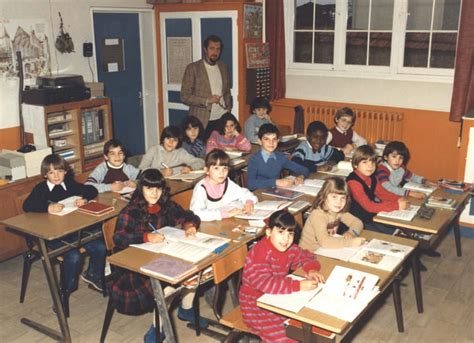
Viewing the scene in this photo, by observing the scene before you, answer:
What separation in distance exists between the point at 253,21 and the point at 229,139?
87.7 inches

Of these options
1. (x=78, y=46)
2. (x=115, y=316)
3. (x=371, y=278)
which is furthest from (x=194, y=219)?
(x=78, y=46)

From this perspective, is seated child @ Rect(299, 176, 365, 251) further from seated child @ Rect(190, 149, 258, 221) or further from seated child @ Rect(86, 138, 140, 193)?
seated child @ Rect(86, 138, 140, 193)

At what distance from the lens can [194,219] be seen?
12.0 feet

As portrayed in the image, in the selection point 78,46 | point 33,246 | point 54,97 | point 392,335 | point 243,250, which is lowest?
point 392,335

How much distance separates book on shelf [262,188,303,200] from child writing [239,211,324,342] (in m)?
1.25

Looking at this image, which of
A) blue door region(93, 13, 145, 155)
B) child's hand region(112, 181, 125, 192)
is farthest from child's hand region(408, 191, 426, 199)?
Answer: blue door region(93, 13, 145, 155)

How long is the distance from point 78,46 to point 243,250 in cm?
447

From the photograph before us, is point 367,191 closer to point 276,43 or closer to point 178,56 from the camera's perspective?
point 276,43

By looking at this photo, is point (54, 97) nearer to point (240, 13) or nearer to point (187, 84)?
point (187, 84)

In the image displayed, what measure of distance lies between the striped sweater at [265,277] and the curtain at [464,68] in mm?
3980

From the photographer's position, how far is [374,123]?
22.6 feet

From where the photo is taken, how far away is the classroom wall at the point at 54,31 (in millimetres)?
5852

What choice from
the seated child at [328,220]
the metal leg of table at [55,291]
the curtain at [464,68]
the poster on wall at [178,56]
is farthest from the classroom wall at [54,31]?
the curtain at [464,68]

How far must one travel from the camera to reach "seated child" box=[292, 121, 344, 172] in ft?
17.4
